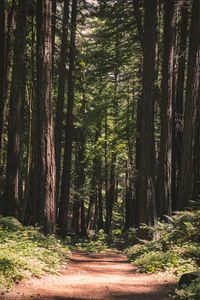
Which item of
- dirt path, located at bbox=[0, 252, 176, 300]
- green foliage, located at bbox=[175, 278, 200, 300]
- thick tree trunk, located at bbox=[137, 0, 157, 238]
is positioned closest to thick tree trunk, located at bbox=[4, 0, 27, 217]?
thick tree trunk, located at bbox=[137, 0, 157, 238]

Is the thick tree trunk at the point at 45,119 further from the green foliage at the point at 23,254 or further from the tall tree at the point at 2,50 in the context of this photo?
the tall tree at the point at 2,50

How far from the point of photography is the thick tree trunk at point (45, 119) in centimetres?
1252

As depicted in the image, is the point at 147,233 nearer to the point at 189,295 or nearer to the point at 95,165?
the point at 189,295

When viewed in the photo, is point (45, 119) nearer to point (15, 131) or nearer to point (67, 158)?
point (15, 131)

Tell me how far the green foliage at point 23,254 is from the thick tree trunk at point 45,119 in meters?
0.96

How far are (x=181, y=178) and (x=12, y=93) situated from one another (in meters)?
6.59

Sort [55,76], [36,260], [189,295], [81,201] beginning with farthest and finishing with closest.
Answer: [81,201] < [55,76] < [36,260] < [189,295]

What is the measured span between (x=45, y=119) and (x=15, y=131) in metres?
2.43

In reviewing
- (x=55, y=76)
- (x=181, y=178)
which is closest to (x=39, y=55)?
(x=181, y=178)

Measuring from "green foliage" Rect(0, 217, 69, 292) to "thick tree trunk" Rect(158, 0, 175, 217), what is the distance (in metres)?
4.86

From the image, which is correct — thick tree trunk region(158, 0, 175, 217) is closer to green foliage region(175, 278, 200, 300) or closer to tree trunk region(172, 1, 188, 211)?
tree trunk region(172, 1, 188, 211)

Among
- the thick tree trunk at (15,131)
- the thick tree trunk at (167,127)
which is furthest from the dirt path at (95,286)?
the thick tree trunk at (167,127)

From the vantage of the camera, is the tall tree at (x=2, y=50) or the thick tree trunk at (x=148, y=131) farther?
the tall tree at (x=2, y=50)

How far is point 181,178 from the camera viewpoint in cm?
1434
